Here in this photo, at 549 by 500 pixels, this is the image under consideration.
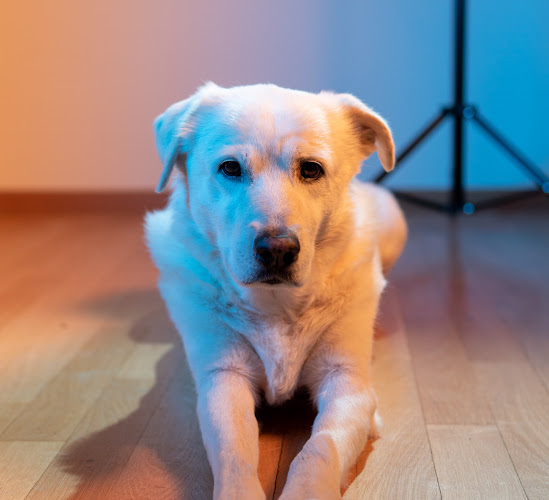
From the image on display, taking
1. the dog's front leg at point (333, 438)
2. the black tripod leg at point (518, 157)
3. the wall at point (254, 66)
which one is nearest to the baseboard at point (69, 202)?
the wall at point (254, 66)

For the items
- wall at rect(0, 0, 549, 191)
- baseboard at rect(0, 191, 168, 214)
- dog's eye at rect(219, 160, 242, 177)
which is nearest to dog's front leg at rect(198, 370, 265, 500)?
dog's eye at rect(219, 160, 242, 177)

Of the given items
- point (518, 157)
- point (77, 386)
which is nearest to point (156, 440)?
point (77, 386)

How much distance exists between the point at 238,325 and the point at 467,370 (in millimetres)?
759

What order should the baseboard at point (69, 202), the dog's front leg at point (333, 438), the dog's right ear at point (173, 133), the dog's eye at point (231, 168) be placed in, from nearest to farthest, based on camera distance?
1. the dog's front leg at point (333, 438)
2. the dog's eye at point (231, 168)
3. the dog's right ear at point (173, 133)
4. the baseboard at point (69, 202)

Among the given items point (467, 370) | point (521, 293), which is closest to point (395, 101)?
point (521, 293)

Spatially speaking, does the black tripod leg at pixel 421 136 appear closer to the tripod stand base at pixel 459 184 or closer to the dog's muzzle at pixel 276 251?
the tripod stand base at pixel 459 184

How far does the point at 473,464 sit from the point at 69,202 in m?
3.48

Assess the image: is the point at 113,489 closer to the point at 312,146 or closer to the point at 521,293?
the point at 312,146

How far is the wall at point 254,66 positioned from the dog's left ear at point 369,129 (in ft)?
7.62

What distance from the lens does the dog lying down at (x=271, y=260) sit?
4.81 feet

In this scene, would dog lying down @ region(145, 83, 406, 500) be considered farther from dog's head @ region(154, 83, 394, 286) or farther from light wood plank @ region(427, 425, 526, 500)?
light wood plank @ region(427, 425, 526, 500)

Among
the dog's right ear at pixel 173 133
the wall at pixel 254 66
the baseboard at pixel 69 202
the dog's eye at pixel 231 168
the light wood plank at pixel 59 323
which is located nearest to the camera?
the dog's eye at pixel 231 168

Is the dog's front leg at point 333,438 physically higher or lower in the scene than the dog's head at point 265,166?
lower

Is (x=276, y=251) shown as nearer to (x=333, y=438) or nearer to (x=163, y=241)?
(x=333, y=438)
